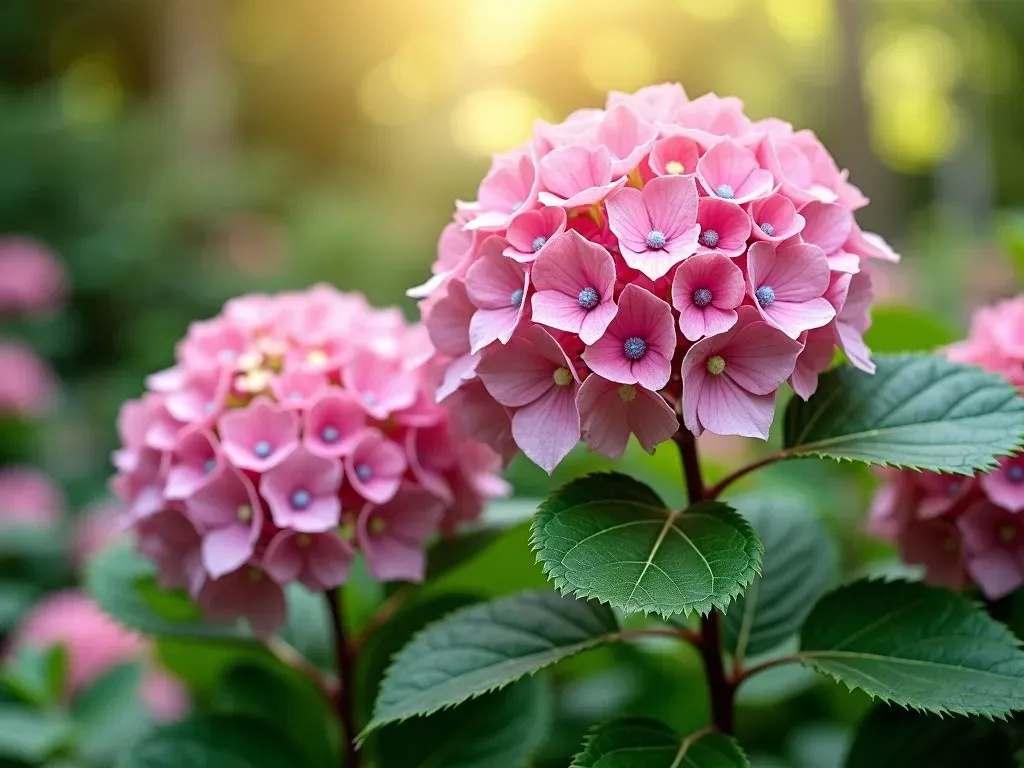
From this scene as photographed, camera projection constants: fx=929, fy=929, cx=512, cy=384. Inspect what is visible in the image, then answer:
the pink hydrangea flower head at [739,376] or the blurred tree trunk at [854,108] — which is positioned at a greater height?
the pink hydrangea flower head at [739,376]

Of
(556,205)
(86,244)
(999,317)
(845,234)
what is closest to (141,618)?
(556,205)

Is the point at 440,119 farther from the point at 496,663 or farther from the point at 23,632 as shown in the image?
the point at 496,663

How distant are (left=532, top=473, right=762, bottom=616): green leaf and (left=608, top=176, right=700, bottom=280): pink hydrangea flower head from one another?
0.23m

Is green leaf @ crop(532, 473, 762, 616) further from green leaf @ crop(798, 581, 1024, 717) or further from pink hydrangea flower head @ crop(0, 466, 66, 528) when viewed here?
pink hydrangea flower head @ crop(0, 466, 66, 528)

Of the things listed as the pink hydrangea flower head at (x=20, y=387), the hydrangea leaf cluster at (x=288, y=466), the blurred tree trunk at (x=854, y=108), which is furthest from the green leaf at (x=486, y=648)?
the blurred tree trunk at (x=854, y=108)

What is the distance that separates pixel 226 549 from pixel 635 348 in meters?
0.50

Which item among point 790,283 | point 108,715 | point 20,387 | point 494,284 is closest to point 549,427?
point 494,284

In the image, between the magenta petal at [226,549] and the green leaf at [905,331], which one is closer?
the magenta petal at [226,549]

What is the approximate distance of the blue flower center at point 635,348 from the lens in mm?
820

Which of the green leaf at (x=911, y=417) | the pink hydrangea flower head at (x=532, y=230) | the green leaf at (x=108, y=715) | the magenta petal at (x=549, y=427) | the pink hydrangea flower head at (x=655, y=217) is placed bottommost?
the green leaf at (x=108, y=715)

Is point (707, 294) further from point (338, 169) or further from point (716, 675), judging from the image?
point (338, 169)

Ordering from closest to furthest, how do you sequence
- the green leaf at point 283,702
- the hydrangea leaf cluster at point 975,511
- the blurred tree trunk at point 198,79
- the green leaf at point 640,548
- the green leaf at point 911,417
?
the green leaf at point 640,548 → the green leaf at point 911,417 → the hydrangea leaf cluster at point 975,511 → the green leaf at point 283,702 → the blurred tree trunk at point 198,79

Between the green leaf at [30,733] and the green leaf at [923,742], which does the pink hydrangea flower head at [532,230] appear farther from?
the green leaf at [30,733]

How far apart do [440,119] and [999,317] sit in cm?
695
